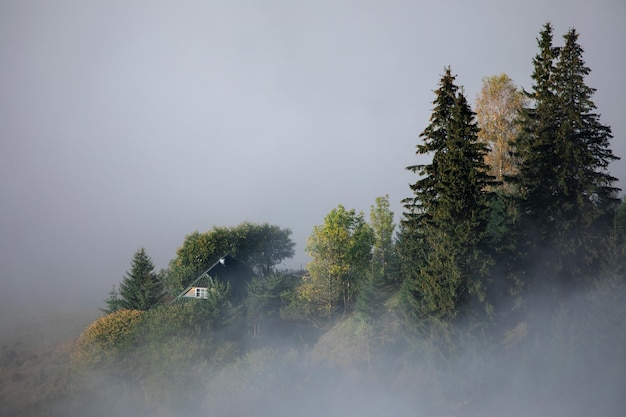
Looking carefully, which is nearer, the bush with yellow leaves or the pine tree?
the pine tree

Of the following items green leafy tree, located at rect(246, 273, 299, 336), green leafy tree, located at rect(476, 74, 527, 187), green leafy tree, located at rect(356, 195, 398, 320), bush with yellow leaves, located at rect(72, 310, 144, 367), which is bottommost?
bush with yellow leaves, located at rect(72, 310, 144, 367)

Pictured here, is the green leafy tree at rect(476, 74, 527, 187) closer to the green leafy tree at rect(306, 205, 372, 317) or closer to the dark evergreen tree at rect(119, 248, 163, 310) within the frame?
the green leafy tree at rect(306, 205, 372, 317)

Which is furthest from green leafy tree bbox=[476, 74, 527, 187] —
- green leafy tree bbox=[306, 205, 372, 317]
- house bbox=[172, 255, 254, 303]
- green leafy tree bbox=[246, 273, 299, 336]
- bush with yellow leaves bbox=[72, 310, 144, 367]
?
bush with yellow leaves bbox=[72, 310, 144, 367]

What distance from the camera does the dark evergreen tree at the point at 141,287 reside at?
Result: 48281 mm

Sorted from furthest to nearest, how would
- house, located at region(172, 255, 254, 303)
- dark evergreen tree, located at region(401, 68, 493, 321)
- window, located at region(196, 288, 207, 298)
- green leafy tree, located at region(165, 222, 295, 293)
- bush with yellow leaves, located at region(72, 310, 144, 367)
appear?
green leafy tree, located at region(165, 222, 295, 293)
window, located at region(196, 288, 207, 298)
house, located at region(172, 255, 254, 303)
bush with yellow leaves, located at region(72, 310, 144, 367)
dark evergreen tree, located at region(401, 68, 493, 321)

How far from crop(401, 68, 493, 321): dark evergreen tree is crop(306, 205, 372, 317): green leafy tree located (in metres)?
14.5

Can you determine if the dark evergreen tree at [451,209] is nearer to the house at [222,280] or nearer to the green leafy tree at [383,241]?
the green leafy tree at [383,241]

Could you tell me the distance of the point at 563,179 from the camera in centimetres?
2980

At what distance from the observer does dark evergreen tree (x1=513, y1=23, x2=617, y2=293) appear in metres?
29.8

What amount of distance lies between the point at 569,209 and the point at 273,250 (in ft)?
177

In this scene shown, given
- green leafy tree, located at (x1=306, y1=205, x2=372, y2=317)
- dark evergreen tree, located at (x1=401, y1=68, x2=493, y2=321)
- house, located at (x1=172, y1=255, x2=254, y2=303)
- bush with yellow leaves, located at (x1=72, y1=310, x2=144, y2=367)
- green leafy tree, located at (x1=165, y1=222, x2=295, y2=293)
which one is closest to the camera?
dark evergreen tree, located at (x1=401, y1=68, x2=493, y2=321)

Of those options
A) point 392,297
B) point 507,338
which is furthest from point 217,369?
point 507,338

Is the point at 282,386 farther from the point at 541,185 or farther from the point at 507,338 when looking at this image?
the point at 541,185

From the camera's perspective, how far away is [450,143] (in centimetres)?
2739
